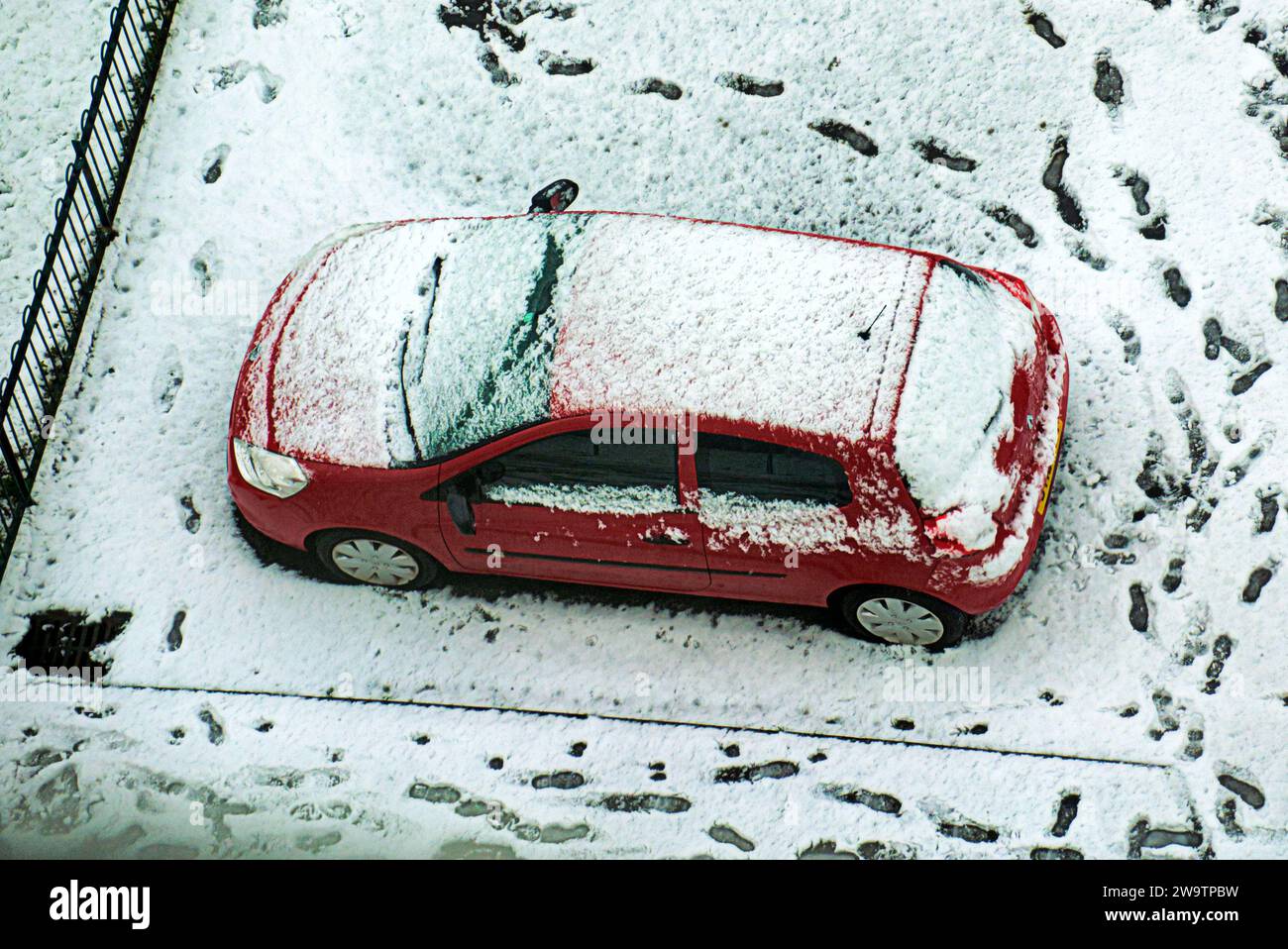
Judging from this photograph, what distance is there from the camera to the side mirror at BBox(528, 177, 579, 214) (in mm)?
5941

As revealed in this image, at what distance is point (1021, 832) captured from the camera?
5281 mm

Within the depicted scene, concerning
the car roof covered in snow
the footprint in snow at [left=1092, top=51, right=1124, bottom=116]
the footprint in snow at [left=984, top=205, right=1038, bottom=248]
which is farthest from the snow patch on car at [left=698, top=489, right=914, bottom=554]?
the footprint in snow at [left=1092, top=51, right=1124, bottom=116]

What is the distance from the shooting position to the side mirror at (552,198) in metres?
5.94

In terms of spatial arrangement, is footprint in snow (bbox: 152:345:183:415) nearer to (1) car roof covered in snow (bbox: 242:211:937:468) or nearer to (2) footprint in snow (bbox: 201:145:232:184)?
(1) car roof covered in snow (bbox: 242:211:937:468)

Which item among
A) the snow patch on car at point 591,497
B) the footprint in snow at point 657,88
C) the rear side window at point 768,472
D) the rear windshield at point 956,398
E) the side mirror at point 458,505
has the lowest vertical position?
the side mirror at point 458,505

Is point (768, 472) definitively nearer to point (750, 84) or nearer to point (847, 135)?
point (847, 135)

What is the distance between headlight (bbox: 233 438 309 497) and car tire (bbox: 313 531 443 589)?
31 centimetres

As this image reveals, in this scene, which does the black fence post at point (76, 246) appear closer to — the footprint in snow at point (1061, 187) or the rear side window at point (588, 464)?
the rear side window at point (588, 464)

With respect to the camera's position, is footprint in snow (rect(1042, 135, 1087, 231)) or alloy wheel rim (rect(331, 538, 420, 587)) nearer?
alloy wheel rim (rect(331, 538, 420, 587))

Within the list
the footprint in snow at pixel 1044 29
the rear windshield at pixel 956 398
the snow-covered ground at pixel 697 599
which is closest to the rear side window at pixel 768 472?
the rear windshield at pixel 956 398

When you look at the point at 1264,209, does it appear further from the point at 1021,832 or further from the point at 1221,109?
the point at 1021,832

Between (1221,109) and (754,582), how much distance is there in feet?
13.4

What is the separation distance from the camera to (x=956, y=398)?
5090 mm

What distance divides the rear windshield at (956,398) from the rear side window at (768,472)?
313 millimetres
